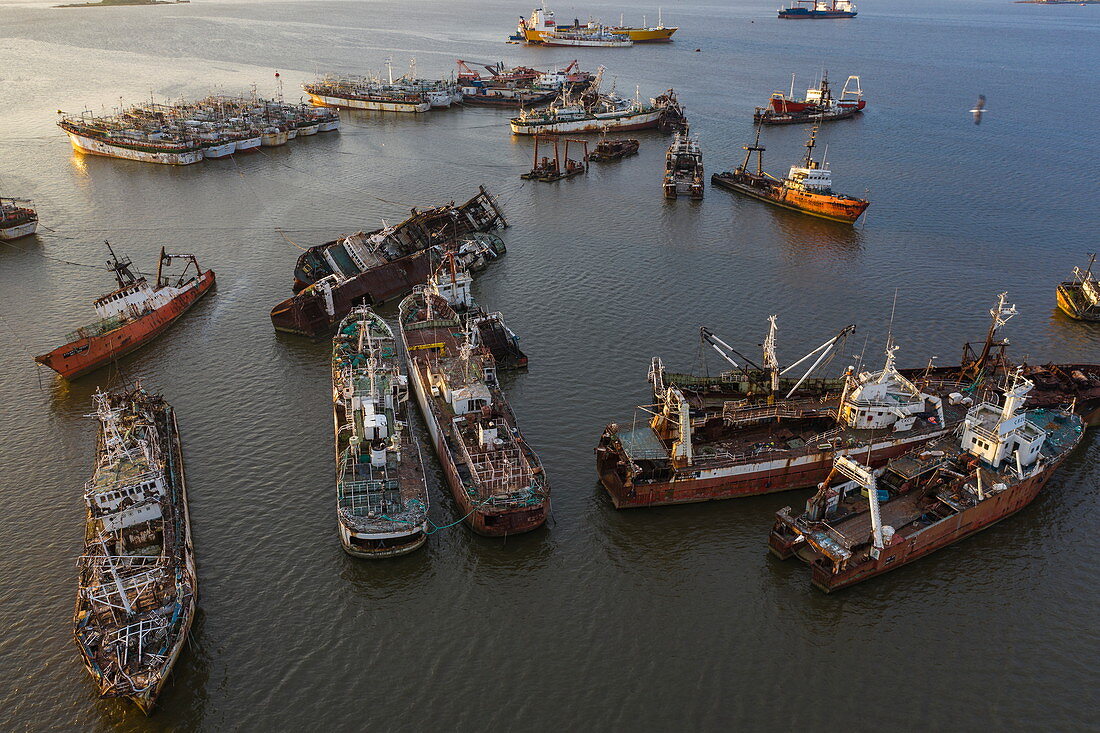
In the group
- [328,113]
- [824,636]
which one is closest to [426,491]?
[824,636]

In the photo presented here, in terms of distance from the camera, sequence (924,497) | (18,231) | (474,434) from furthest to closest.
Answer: (18,231), (474,434), (924,497)

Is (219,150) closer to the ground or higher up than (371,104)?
closer to the ground

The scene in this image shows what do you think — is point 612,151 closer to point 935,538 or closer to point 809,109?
point 809,109

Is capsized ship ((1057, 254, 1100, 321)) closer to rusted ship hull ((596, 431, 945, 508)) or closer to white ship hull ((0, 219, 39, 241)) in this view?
rusted ship hull ((596, 431, 945, 508))

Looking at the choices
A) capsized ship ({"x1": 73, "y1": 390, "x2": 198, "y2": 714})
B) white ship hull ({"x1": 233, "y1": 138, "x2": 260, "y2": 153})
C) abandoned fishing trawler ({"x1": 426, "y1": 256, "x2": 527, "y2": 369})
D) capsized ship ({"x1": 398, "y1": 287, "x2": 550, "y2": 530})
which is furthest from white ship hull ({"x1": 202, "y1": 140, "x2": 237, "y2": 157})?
capsized ship ({"x1": 73, "y1": 390, "x2": 198, "y2": 714})

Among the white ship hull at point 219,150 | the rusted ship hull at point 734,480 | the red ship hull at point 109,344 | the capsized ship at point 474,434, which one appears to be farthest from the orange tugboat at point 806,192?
the white ship hull at point 219,150

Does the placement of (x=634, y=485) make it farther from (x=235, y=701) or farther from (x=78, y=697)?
(x=78, y=697)

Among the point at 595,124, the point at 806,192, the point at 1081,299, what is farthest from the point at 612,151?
the point at 1081,299
